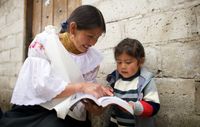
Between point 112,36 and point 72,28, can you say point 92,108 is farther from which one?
point 112,36

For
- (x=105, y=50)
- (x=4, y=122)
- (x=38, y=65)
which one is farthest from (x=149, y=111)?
(x=105, y=50)

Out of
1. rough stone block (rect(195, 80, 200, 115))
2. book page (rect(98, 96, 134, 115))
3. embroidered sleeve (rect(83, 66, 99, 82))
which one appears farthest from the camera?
embroidered sleeve (rect(83, 66, 99, 82))

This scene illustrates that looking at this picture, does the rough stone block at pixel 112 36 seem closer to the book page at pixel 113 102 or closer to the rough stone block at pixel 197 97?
the rough stone block at pixel 197 97

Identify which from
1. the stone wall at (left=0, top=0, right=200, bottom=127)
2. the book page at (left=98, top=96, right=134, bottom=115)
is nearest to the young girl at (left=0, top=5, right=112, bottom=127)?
the book page at (left=98, top=96, right=134, bottom=115)

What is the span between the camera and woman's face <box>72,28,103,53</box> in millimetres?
1694

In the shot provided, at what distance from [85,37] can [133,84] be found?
0.38 metres

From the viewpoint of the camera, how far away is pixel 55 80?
1619mm

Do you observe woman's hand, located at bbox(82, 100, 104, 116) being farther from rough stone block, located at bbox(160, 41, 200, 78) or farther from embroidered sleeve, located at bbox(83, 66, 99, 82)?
rough stone block, located at bbox(160, 41, 200, 78)

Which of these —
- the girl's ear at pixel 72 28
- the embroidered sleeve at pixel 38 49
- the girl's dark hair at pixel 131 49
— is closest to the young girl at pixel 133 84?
the girl's dark hair at pixel 131 49

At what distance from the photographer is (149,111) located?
1.59m

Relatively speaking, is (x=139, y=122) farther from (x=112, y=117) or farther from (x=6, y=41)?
(x=6, y=41)

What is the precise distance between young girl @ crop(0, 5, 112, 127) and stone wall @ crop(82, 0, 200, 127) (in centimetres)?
40

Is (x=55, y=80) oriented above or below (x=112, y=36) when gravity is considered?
below

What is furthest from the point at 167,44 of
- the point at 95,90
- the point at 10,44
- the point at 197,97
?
the point at 10,44
